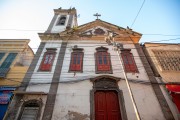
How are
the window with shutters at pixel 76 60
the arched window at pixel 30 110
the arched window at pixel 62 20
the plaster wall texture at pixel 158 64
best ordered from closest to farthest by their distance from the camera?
the arched window at pixel 30 110 → the plaster wall texture at pixel 158 64 → the window with shutters at pixel 76 60 → the arched window at pixel 62 20

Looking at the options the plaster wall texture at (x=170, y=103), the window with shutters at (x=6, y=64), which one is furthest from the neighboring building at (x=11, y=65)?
the plaster wall texture at (x=170, y=103)

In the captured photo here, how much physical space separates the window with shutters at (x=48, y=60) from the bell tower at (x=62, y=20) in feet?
11.7

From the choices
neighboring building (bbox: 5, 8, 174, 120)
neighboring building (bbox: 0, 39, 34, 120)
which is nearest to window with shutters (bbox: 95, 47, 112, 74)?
neighboring building (bbox: 5, 8, 174, 120)

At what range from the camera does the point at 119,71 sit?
11.4m

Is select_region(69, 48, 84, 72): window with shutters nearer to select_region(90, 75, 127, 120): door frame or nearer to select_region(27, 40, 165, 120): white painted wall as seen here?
select_region(27, 40, 165, 120): white painted wall

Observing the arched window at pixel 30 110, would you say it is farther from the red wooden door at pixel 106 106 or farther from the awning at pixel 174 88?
the awning at pixel 174 88

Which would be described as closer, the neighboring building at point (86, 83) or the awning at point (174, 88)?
the neighboring building at point (86, 83)

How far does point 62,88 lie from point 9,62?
24.0 feet

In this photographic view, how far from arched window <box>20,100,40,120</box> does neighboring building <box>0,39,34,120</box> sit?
2.25 metres

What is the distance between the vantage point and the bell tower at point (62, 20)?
52.6ft

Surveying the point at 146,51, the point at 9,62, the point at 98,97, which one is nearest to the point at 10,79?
the point at 9,62

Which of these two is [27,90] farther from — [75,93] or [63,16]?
[63,16]

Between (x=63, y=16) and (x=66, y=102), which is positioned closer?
(x=66, y=102)

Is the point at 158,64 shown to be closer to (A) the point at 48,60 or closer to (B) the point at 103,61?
(B) the point at 103,61
